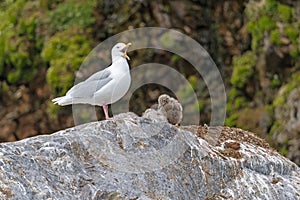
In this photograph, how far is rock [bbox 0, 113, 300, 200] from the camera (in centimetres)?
953

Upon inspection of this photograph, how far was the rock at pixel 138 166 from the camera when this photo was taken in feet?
31.3

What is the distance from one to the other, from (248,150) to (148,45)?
37.0 ft

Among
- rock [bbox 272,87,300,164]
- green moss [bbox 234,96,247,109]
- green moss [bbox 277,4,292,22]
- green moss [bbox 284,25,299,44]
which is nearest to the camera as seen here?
rock [bbox 272,87,300,164]

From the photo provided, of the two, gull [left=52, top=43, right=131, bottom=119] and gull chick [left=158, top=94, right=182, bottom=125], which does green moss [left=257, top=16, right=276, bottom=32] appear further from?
gull [left=52, top=43, right=131, bottom=119]

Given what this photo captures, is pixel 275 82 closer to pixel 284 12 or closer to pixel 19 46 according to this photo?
pixel 284 12

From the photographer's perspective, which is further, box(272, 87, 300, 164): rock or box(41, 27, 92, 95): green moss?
box(41, 27, 92, 95): green moss

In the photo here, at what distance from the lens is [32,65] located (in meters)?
23.8

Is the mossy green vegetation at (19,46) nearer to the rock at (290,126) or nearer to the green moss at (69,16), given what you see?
the green moss at (69,16)

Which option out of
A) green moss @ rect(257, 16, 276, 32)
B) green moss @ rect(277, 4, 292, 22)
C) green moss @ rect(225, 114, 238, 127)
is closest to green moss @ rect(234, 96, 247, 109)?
green moss @ rect(225, 114, 238, 127)

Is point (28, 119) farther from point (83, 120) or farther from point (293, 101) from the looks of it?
point (293, 101)

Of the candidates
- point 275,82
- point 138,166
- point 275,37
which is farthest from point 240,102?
point 138,166

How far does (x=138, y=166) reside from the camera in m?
10.2

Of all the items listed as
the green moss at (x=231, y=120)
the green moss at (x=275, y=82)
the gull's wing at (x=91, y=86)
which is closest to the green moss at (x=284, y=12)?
the green moss at (x=275, y=82)

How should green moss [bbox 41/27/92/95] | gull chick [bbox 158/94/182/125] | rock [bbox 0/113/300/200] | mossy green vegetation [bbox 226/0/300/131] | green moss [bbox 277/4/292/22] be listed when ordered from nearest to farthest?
rock [bbox 0/113/300/200] < gull chick [bbox 158/94/182/125] < mossy green vegetation [bbox 226/0/300/131] < green moss [bbox 277/4/292/22] < green moss [bbox 41/27/92/95]
